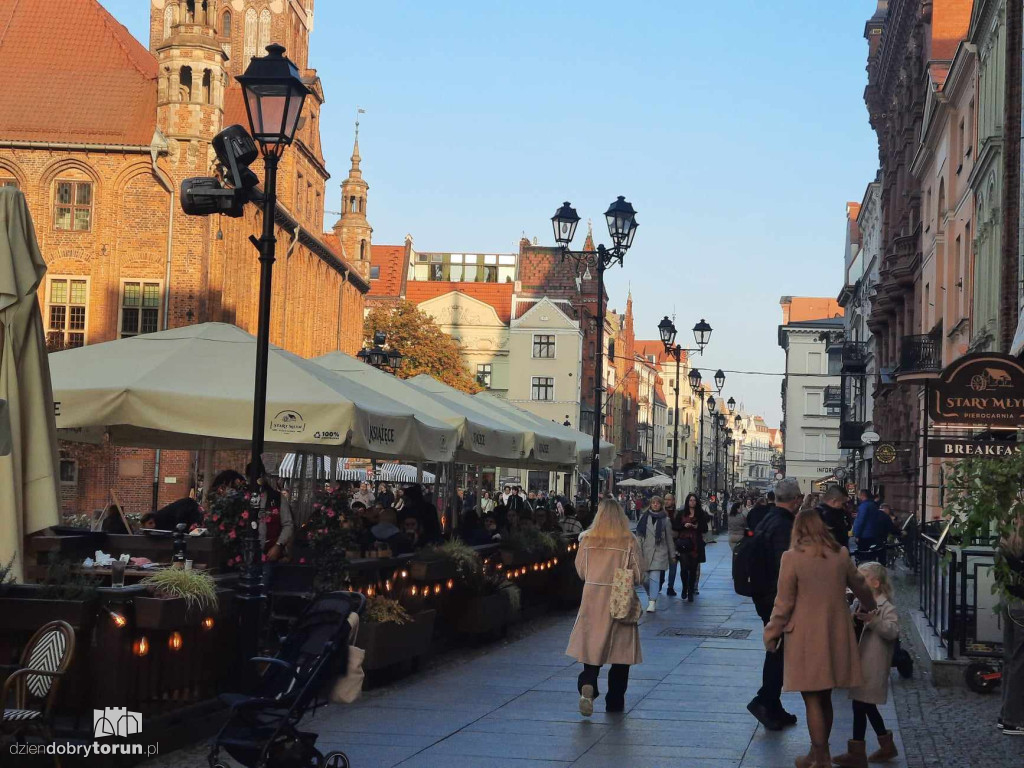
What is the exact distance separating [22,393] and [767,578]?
570cm

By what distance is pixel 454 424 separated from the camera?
1820 cm

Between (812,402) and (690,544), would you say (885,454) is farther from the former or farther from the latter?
(812,402)

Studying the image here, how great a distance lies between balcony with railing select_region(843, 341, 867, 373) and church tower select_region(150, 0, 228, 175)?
1289 inches

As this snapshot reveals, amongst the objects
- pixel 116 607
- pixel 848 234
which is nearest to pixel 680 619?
pixel 116 607

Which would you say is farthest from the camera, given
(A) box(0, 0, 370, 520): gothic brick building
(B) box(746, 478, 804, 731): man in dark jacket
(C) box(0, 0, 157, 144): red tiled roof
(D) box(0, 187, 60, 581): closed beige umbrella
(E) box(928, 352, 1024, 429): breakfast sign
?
(C) box(0, 0, 157, 144): red tiled roof

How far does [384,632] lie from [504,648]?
4017 mm

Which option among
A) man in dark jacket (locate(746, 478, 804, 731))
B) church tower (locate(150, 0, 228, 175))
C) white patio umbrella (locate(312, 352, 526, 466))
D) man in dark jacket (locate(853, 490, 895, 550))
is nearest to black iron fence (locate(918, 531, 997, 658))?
man in dark jacket (locate(746, 478, 804, 731))

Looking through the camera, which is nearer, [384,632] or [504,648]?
[384,632]

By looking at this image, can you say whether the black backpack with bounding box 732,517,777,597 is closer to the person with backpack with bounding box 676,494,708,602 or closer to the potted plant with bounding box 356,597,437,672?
the potted plant with bounding box 356,597,437,672

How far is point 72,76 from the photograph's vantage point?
5081 centimetres

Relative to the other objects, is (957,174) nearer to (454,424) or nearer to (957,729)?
(454,424)

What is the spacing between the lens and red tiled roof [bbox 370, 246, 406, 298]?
108 meters

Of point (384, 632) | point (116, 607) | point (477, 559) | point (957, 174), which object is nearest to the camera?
point (116, 607)

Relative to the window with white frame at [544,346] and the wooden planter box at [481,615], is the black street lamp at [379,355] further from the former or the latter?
the window with white frame at [544,346]
